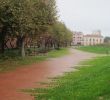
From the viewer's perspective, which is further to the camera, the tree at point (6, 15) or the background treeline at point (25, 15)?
the background treeline at point (25, 15)

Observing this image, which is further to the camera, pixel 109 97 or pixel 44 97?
pixel 44 97

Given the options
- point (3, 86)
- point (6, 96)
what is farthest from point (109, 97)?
point (3, 86)

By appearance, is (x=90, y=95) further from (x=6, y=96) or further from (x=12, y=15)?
(x=12, y=15)

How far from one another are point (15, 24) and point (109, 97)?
22.5 meters

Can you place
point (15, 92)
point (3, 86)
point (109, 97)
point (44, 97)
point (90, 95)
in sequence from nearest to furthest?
point (109, 97)
point (90, 95)
point (44, 97)
point (15, 92)
point (3, 86)

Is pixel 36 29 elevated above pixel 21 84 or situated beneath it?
elevated above

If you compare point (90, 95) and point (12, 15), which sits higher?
point (12, 15)

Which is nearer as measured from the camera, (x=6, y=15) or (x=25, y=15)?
(x=6, y=15)

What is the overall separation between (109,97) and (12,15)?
21312 millimetres

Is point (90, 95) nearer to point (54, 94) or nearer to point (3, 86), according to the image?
point (54, 94)

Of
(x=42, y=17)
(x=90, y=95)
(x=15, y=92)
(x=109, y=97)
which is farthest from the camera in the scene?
(x=42, y=17)

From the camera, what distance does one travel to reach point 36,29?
40188 millimetres

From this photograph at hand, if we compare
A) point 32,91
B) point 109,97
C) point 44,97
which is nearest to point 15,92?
point 32,91

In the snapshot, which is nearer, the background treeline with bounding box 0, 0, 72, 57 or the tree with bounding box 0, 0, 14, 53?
the tree with bounding box 0, 0, 14, 53
